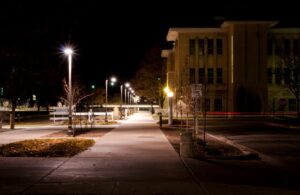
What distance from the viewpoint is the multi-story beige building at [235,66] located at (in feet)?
207

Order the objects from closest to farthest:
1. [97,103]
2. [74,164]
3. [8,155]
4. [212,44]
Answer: [74,164], [8,155], [212,44], [97,103]

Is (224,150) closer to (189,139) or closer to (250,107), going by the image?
(189,139)

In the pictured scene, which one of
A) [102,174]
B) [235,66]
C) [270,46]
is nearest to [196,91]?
[102,174]

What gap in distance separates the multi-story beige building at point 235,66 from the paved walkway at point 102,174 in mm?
44421

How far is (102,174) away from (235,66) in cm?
5064

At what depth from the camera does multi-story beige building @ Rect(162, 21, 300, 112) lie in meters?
63.0

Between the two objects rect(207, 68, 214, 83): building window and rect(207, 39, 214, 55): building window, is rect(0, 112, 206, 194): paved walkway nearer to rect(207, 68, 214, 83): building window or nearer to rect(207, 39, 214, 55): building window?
rect(207, 68, 214, 83): building window

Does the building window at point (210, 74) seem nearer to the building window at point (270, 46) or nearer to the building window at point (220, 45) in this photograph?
the building window at point (220, 45)

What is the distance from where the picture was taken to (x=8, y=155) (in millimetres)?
18266

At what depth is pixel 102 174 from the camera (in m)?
13.9

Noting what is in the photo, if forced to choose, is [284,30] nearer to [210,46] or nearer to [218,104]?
[210,46]

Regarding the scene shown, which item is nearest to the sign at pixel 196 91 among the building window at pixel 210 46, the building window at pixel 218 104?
the building window at pixel 218 104

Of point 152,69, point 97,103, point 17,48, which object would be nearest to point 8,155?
point 17,48

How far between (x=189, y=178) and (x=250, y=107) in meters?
50.9
